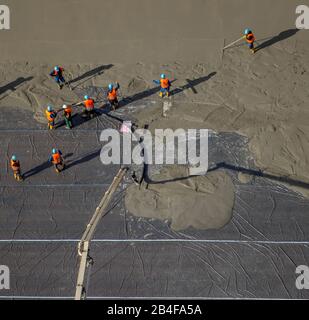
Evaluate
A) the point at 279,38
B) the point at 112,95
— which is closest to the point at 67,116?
the point at 112,95

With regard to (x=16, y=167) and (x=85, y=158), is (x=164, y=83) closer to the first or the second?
(x=85, y=158)

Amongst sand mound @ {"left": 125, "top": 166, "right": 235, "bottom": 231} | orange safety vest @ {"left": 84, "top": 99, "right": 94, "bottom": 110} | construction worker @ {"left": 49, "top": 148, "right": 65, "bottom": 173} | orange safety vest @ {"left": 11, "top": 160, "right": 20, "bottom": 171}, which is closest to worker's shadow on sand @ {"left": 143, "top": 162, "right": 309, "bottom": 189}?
sand mound @ {"left": 125, "top": 166, "right": 235, "bottom": 231}

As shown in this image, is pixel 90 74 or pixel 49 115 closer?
pixel 49 115

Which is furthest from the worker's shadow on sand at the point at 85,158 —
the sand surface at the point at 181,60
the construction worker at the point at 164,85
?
the construction worker at the point at 164,85

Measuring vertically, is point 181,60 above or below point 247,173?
above

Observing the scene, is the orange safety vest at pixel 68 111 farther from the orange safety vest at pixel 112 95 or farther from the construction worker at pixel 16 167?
the construction worker at pixel 16 167

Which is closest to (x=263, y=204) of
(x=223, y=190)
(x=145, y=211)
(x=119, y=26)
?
(x=223, y=190)
